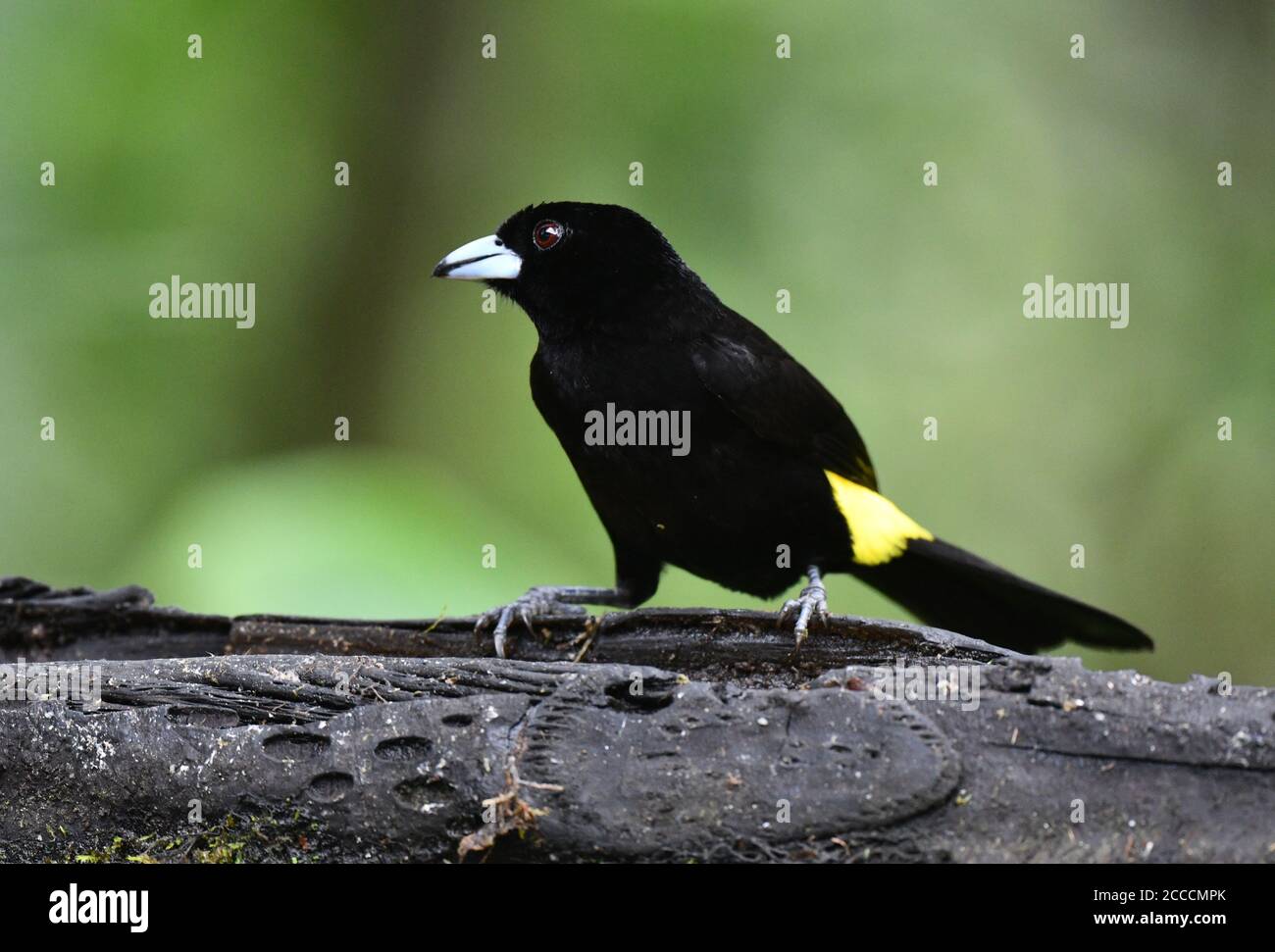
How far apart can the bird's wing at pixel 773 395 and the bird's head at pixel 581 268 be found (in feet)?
0.70

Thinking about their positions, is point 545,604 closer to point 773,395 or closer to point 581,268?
point 773,395

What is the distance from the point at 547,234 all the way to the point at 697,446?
2.97 feet

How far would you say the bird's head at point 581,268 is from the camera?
12.7 ft

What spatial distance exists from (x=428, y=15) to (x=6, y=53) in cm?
189

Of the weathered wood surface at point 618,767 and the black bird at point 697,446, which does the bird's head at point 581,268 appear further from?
the weathered wood surface at point 618,767

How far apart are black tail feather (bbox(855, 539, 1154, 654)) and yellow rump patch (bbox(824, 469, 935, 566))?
5cm

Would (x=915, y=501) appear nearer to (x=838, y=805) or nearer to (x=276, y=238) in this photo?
(x=276, y=238)

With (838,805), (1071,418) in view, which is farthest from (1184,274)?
(838,805)

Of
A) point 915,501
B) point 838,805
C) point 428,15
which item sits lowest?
point 838,805

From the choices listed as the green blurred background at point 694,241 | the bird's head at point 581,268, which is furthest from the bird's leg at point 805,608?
the green blurred background at point 694,241

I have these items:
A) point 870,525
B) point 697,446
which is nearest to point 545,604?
point 697,446

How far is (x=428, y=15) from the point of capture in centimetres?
596

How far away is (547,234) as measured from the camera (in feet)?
13.0
